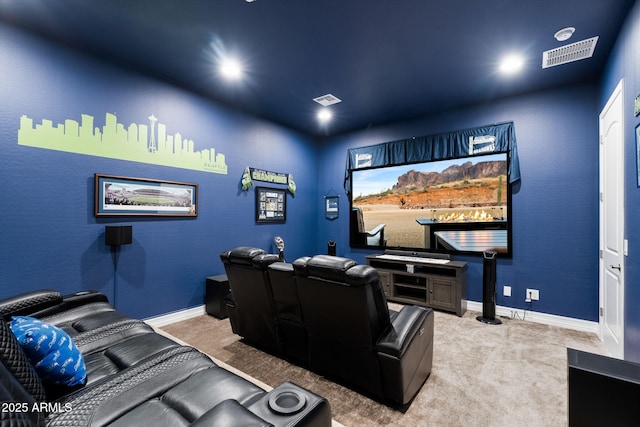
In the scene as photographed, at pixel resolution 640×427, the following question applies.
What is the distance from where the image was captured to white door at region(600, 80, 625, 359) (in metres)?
2.47

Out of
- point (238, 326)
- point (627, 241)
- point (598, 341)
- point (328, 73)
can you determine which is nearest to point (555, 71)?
point (627, 241)

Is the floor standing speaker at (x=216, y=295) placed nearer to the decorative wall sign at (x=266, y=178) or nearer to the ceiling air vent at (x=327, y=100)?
the decorative wall sign at (x=266, y=178)

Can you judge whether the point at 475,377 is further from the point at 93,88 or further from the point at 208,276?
the point at 93,88

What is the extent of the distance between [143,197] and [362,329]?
2.98 m

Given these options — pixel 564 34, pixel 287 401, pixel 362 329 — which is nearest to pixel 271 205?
pixel 362 329

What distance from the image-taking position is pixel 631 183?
7.25 ft

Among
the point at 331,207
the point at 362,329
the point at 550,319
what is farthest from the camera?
the point at 331,207

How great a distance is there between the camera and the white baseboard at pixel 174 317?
3352mm

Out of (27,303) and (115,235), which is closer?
(27,303)

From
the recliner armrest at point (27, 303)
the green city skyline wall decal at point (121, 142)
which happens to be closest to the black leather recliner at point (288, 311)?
the recliner armrest at point (27, 303)

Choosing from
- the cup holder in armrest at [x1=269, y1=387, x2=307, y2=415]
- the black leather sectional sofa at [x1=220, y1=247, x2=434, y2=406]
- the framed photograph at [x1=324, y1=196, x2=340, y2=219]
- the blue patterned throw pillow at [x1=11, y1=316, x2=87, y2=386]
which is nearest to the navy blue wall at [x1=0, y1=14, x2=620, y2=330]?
the framed photograph at [x1=324, y1=196, x2=340, y2=219]

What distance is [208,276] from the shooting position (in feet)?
13.0

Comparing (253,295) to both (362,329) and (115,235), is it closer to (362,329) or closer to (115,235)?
(362,329)

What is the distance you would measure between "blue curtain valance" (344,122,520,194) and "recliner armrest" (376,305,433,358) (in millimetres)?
2844
